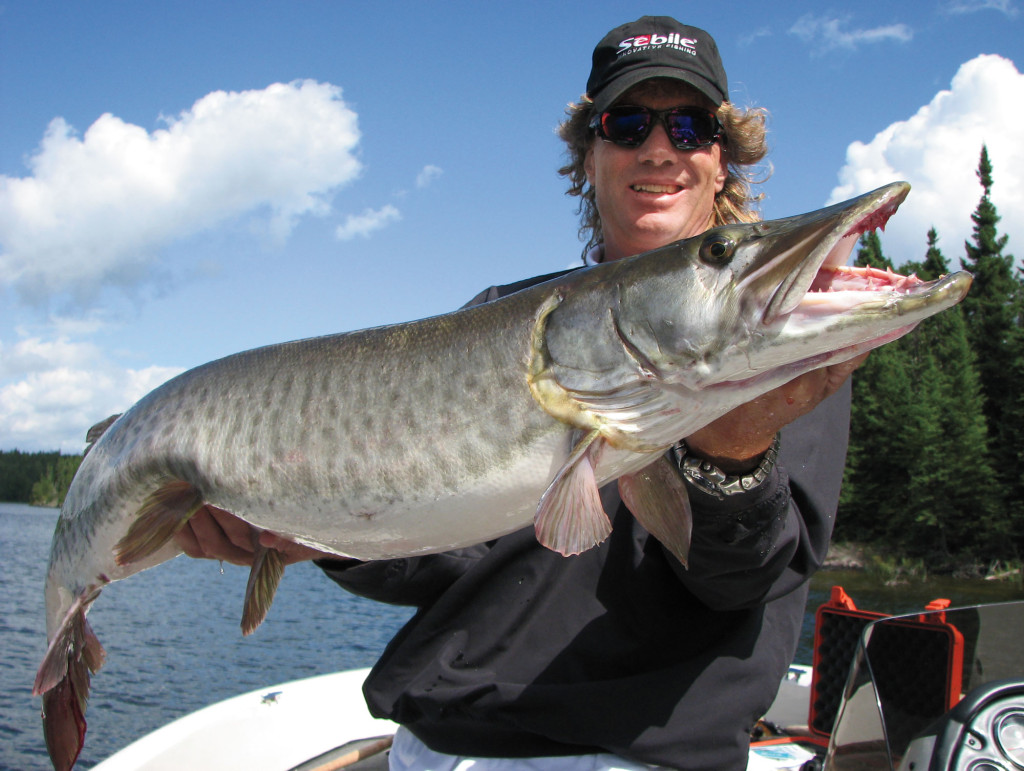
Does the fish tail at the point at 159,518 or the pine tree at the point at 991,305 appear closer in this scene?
the fish tail at the point at 159,518

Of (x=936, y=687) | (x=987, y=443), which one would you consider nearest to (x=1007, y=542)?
(x=987, y=443)

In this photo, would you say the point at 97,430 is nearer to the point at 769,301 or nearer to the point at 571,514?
the point at 571,514

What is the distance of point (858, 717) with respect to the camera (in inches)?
99.3

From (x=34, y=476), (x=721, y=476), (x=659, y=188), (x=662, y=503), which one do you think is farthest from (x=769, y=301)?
(x=34, y=476)

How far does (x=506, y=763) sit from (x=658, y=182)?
213 cm

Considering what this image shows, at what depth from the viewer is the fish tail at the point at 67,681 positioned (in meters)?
2.80

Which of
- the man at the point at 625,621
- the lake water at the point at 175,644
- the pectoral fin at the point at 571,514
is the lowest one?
the lake water at the point at 175,644

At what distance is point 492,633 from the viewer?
89.4 inches

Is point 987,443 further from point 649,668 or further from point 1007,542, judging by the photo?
point 649,668

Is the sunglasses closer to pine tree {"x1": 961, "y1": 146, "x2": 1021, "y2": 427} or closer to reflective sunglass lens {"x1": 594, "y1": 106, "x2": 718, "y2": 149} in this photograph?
reflective sunglass lens {"x1": 594, "y1": 106, "x2": 718, "y2": 149}

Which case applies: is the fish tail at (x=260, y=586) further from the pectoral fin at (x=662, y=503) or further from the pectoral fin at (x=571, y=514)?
the pectoral fin at (x=662, y=503)

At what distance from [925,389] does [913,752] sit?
42483 millimetres

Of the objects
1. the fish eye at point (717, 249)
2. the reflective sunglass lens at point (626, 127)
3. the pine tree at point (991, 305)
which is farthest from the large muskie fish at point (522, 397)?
the pine tree at point (991, 305)

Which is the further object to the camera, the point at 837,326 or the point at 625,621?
the point at 625,621
